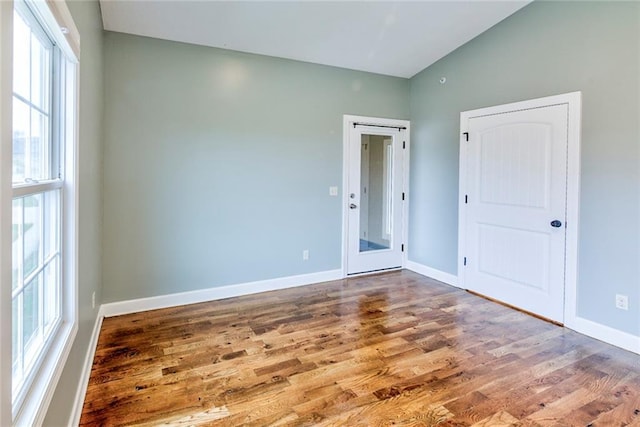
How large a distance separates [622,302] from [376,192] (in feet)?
9.04

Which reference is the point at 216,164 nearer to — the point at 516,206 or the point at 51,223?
the point at 51,223

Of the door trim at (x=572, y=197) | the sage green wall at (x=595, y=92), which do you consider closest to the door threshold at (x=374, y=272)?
the door trim at (x=572, y=197)

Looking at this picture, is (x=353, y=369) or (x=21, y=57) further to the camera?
(x=353, y=369)

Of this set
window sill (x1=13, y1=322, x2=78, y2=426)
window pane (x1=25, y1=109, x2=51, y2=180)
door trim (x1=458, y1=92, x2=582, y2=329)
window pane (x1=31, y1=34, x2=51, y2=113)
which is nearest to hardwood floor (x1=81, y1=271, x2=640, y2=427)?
door trim (x1=458, y1=92, x2=582, y2=329)

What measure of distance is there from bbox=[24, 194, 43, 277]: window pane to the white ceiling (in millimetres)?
2145

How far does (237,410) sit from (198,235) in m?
2.07

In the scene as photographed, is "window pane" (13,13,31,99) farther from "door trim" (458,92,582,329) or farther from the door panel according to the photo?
"door trim" (458,92,582,329)

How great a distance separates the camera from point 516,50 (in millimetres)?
3652

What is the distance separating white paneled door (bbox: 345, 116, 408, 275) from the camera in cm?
467

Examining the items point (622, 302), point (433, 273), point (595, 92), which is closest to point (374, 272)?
point (433, 273)

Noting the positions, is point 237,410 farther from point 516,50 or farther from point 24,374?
point 516,50

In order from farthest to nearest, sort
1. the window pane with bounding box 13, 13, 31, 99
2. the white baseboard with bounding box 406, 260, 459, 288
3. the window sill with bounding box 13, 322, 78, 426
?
the white baseboard with bounding box 406, 260, 459, 288 < the window pane with bounding box 13, 13, 31, 99 < the window sill with bounding box 13, 322, 78, 426

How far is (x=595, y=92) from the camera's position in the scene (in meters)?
3.04

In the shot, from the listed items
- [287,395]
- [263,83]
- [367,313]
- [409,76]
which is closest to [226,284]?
[367,313]
